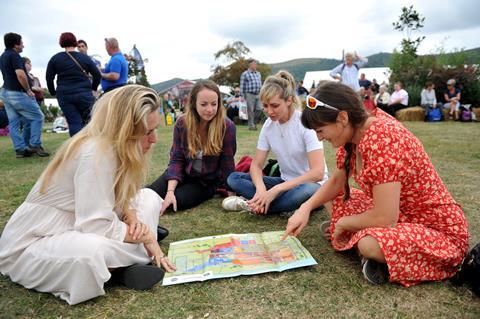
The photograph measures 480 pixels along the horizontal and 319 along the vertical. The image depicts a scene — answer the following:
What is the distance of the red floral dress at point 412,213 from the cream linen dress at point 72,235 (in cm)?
126

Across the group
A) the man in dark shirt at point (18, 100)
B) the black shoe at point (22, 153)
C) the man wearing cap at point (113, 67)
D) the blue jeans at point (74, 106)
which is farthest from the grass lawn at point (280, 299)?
the black shoe at point (22, 153)

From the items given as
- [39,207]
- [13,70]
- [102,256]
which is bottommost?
[102,256]

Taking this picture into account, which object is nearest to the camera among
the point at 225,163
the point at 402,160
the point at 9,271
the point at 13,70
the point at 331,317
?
the point at 331,317

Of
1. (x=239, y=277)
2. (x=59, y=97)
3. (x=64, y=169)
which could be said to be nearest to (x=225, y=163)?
(x=239, y=277)

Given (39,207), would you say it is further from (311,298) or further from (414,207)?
(414,207)

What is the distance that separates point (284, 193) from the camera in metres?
2.81

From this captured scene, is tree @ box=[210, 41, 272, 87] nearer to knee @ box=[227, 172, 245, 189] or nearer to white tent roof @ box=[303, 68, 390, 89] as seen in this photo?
white tent roof @ box=[303, 68, 390, 89]

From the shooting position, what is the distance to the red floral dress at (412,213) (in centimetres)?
168

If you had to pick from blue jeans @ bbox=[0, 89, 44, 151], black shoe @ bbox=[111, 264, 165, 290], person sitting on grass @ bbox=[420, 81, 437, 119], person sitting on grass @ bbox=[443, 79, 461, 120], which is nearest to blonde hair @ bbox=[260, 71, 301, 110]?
black shoe @ bbox=[111, 264, 165, 290]

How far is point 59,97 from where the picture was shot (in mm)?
5113

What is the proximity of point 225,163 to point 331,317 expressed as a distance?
1.99 metres

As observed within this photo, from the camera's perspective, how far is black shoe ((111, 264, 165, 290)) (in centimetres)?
181

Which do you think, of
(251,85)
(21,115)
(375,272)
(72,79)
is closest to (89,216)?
(375,272)

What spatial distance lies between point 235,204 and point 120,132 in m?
1.52
